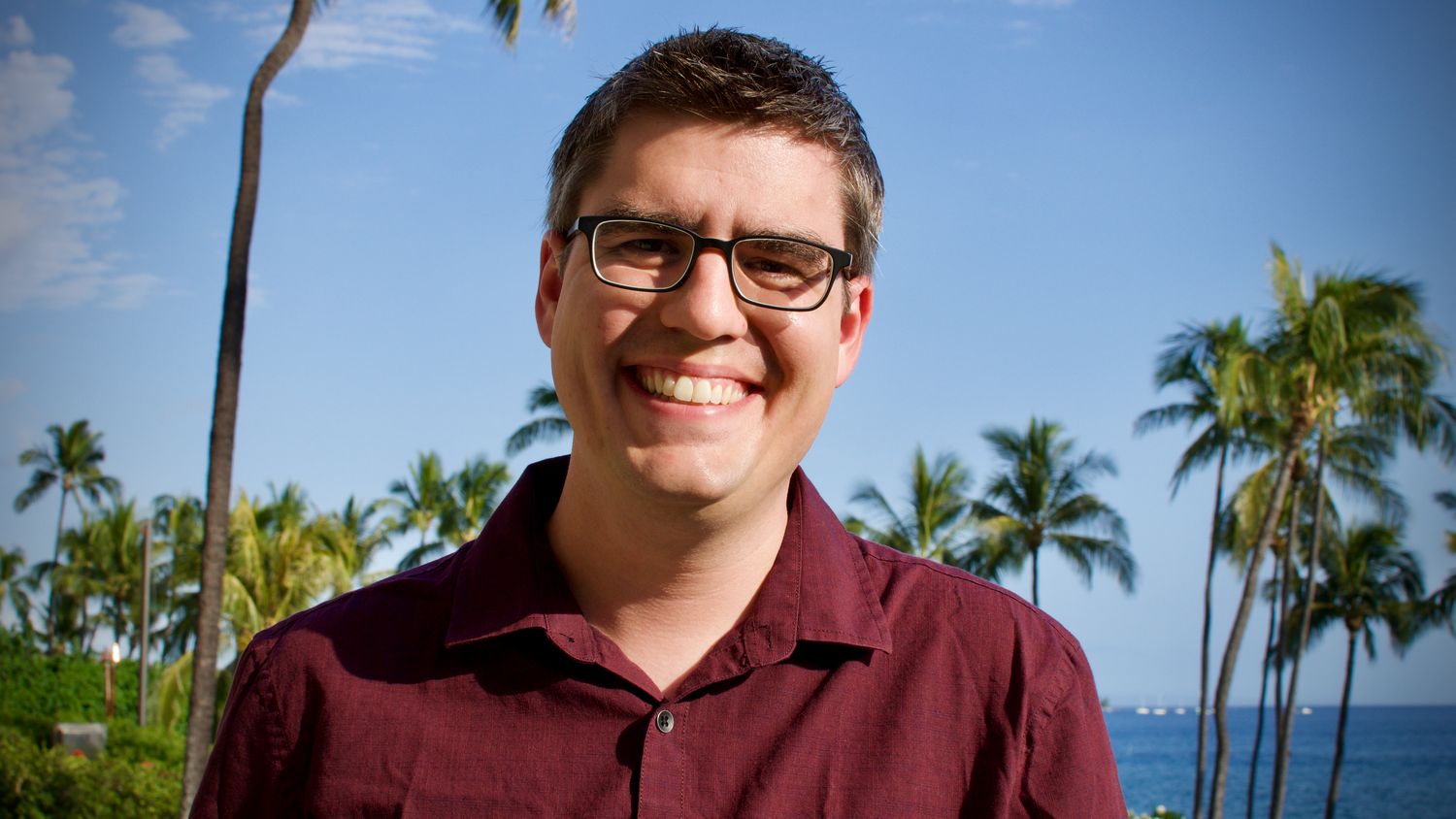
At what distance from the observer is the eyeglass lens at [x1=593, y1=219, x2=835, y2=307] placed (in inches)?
70.1

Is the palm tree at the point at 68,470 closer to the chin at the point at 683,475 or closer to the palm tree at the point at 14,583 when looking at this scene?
the palm tree at the point at 14,583

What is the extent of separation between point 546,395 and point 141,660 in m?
18.2

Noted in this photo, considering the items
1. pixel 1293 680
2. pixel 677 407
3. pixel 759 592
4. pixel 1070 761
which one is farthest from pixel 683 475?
pixel 1293 680

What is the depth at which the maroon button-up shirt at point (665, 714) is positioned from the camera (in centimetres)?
179

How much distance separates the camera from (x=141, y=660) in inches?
1475

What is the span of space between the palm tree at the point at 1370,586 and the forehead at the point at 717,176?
44.5 m

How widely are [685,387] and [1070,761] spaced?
0.85 m

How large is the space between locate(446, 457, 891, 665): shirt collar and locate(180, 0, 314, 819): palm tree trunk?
476 inches

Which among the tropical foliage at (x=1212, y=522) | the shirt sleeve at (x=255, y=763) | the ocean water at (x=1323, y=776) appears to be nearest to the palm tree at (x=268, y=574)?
the tropical foliage at (x=1212, y=522)

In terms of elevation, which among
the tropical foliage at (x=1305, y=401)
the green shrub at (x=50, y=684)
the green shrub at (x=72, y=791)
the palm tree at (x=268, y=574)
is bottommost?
the green shrub at (x=50, y=684)

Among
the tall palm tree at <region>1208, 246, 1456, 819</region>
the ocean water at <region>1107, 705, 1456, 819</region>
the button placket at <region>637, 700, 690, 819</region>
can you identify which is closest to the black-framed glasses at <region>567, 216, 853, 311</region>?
the button placket at <region>637, 700, 690, 819</region>

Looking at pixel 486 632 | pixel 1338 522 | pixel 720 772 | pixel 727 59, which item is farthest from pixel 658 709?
pixel 1338 522

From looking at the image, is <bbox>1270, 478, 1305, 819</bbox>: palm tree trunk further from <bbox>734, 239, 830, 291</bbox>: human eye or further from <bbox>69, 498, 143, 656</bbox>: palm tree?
<bbox>69, 498, 143, 656</bbox>: palm tree

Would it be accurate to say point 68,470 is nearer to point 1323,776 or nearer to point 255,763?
point 255,763
